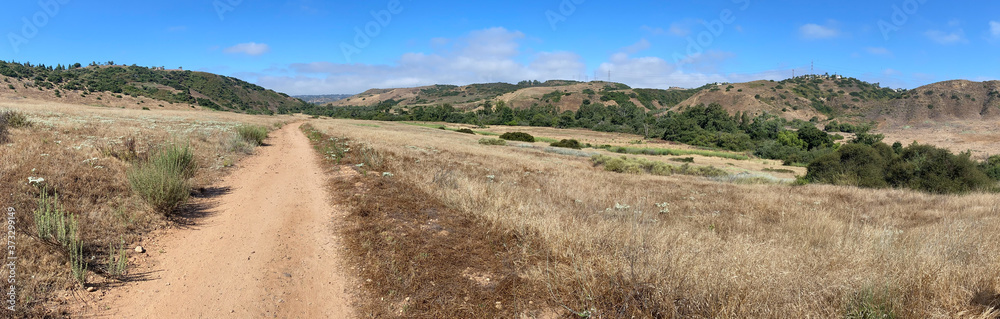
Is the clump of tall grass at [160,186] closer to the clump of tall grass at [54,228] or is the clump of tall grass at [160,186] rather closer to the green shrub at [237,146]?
the clump of tall grass at [54,228]

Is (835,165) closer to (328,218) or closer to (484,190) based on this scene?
(484,190)

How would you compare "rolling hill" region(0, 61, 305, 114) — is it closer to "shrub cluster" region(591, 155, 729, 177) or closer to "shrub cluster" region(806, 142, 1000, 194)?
"shrub cluster" region(591, 155, 729, 177)

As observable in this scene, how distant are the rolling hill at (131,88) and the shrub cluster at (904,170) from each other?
10748 centimetres

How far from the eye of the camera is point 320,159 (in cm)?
1477

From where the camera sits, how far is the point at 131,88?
104812 mm

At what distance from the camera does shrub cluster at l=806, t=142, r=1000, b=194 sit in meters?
17.2

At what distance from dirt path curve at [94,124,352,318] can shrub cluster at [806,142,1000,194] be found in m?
24.2

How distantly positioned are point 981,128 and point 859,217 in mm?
89270

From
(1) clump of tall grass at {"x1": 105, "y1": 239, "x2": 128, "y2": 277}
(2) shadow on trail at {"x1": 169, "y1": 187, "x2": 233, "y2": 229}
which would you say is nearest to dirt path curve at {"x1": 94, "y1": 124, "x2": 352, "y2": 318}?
(2) shadow on trail at {"x1": 169, "y1": 187, "x2": 233, "y2": 229}

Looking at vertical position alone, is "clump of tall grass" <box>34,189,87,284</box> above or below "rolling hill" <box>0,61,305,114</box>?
below

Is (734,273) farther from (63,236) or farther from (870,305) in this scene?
(63,236)

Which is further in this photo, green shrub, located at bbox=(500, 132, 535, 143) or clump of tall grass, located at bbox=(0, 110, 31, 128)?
green shrub, located at bbox=(500, 132, 535, 143)

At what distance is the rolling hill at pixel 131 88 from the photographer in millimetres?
78312

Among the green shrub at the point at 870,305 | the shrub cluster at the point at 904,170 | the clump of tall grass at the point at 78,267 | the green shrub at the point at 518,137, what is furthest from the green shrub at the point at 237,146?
the green shrub at the point at 518,137
